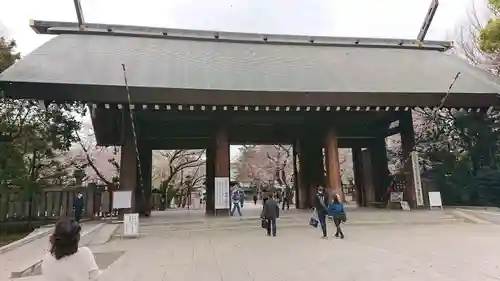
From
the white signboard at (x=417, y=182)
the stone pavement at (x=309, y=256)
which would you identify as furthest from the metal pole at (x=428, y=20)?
the stone pavement at (x=309, y=256)

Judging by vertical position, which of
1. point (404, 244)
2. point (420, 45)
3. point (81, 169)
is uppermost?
point (420, 45)

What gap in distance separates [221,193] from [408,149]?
27.0 ft

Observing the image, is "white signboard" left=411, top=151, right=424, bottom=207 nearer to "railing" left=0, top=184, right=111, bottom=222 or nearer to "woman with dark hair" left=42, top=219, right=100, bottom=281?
"railing" left=0, top=184, right=111, bottom=222

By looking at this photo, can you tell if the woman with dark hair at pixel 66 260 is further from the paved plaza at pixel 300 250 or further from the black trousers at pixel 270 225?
the black trousers at pixel 270 225

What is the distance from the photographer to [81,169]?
16750mm

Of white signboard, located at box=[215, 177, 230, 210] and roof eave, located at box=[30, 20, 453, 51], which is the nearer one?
white signboard, located at box=[215, 177, 230, 210]

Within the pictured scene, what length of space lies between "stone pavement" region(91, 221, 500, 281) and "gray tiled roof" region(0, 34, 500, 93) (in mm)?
5581

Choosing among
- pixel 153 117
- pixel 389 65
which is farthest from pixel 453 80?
pixel 153 117

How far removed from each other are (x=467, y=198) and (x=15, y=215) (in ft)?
62.4

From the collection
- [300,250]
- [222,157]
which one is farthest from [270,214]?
[222,157]

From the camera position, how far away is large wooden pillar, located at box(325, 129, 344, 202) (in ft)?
46.4

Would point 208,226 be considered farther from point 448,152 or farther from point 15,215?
point 448,152

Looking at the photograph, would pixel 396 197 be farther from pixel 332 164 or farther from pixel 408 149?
pixel 332 164

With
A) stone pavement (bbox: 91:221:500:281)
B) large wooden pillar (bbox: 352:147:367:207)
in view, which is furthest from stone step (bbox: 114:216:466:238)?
large wooden pillar (bbox: 352:147:367:207)
